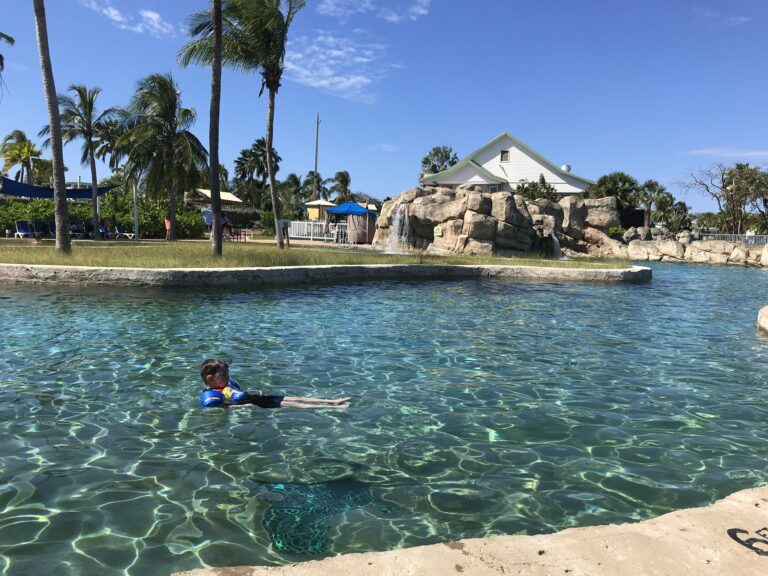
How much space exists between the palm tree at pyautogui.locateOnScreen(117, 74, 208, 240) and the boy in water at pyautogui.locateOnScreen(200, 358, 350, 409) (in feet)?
96.4

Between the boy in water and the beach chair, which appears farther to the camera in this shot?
the beach chair

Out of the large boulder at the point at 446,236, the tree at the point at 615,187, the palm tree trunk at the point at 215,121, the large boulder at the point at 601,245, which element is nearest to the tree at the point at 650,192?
the tree at the point at 615,187

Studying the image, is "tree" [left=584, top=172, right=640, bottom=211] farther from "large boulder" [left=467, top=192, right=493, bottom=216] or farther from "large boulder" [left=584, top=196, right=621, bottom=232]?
"large boulder" [left=467, top=192, right=493, bottom=216]

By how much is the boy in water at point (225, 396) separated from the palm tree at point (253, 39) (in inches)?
668

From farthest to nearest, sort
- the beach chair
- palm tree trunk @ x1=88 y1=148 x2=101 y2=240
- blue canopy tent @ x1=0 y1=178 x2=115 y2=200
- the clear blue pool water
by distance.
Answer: palm tree trunk @ x1=88 y1=148 x2=101 y2=240, blue canopy tent @ x1=0 y1=178 x2=115 y2=200, the beach chair, the clear blue pool water

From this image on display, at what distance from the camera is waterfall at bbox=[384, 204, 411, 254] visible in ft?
93.4

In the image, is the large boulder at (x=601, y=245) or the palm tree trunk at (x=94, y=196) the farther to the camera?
the large boulder at (x=601, y=245)

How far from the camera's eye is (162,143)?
1288 inches

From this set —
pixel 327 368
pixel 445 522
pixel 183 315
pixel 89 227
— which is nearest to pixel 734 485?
pixel 445 522

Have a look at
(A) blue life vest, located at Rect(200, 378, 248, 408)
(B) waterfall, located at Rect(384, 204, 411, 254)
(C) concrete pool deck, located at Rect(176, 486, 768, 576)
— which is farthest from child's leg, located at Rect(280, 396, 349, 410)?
(B) waterfall, located at Rect(384, 204, 411, 254)

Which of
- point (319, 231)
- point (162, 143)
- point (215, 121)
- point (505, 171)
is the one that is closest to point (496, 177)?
point (505, 171)

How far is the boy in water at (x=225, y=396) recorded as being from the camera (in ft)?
16.3

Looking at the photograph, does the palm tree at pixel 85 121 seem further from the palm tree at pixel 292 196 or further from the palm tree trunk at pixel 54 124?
the palm tree at pixel 292 196

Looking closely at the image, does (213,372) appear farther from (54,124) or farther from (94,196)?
(94,196)
